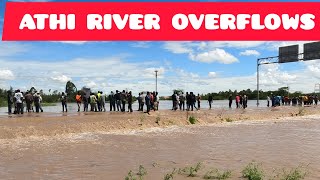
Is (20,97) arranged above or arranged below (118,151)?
above

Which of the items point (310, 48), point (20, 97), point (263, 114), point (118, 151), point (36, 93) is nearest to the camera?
point (118, 151)

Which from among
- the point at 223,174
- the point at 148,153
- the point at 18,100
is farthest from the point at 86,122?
the point at 223,174

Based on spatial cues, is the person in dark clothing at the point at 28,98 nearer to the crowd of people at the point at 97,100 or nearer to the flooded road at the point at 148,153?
the crowd of people at the point at 97,100

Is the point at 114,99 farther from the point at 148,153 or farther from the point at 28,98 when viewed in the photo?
the point at 148,153

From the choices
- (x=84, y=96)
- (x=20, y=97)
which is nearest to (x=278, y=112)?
(x=84, y=96)

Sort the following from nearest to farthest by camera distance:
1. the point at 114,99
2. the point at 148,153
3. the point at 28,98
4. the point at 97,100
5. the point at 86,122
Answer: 1. the point at 148,153
2. the point at 86,122
3. the point at 28,98
4. the point at 97,100
5. the point at 114,99

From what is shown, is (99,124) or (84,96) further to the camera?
(84,96)

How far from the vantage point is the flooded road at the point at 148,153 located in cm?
984

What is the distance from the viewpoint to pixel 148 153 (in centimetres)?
1272

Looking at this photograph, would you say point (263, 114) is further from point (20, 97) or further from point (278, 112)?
point (20, 97)

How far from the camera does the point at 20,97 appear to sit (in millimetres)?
22312

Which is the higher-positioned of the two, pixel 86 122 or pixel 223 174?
pixel 86 122

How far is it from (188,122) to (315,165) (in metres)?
12.9

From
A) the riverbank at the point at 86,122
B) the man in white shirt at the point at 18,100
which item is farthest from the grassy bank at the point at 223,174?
the man in white shirt at the point at 18,100
